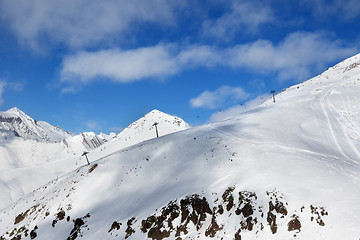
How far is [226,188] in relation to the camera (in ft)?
73.3

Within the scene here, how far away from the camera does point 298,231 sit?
1569 cm

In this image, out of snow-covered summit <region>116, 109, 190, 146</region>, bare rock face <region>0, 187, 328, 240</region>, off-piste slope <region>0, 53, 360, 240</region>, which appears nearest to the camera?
bare rock face <region>0, 187, 328, 240</region>

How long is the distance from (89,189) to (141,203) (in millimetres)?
13134

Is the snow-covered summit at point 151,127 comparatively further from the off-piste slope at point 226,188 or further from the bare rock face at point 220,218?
the bare rock face at point 220,218

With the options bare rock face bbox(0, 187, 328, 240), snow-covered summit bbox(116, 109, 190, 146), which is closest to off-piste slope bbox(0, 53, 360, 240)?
bare rock face bbox(0, 187, 328, 240)

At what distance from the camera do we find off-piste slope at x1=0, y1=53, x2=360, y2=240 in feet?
56.6

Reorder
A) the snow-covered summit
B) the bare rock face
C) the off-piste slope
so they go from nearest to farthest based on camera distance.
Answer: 1. the bare rock face
2. the off-piste slope
3. the snow-covered summit

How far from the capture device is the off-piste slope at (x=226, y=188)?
56.6ft

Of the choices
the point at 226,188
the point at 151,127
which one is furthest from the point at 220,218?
the point at 151,127

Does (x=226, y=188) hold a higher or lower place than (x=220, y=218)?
higher

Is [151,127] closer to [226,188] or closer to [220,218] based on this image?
[226,188]

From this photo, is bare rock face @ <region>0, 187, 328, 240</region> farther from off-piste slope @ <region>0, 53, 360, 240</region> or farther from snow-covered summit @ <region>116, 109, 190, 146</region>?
snow-covered summit @ <region>116, 109, 190, 146</region>

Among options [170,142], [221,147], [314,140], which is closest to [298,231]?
[221,147]

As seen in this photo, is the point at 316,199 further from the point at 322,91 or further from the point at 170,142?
the point at 322,91
